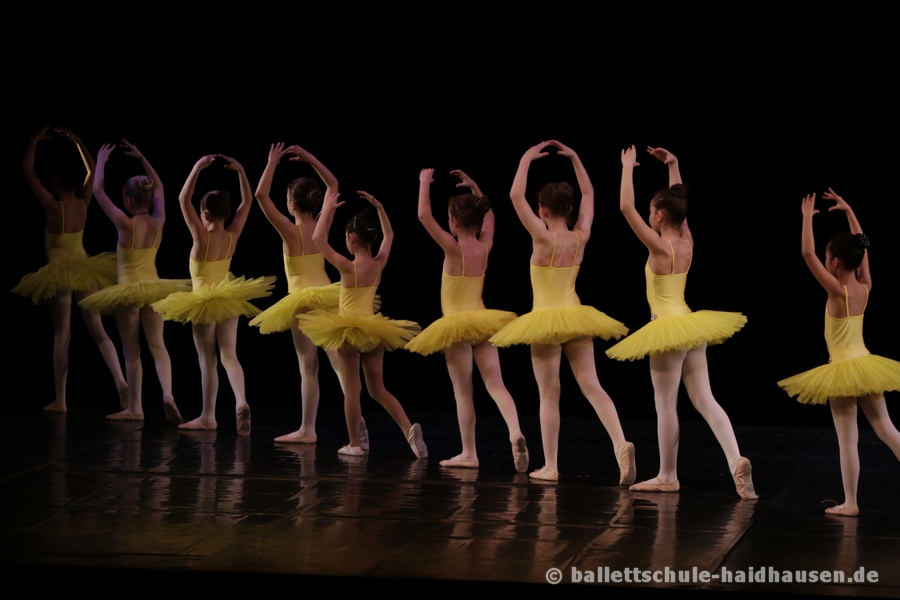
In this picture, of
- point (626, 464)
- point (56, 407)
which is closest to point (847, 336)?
point (626, 464)

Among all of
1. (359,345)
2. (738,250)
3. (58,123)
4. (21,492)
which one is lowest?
(21,492)

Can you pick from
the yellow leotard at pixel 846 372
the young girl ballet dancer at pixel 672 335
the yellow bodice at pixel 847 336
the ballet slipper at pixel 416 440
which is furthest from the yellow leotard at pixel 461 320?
the yellow bodice at pixel 847 336

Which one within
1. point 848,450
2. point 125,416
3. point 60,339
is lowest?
point 125,416

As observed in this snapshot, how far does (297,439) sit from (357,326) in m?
0.94

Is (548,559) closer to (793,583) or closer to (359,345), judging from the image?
(793,583)

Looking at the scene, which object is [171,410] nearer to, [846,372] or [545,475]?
[545,475]

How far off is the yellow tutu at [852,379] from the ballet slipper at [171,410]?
368 centimetres

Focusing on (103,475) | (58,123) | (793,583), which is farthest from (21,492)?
(58,123)

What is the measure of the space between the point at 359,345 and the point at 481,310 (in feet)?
2.09

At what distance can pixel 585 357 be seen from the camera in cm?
579

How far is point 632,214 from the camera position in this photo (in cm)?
539

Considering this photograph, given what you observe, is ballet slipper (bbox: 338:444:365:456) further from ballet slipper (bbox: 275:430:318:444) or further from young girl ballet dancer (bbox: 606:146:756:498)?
young girl ballet dancer (bbox: 606:146:756:498)

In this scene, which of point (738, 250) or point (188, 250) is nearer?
point (738, 250)

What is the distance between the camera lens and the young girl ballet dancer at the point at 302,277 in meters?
6.65
